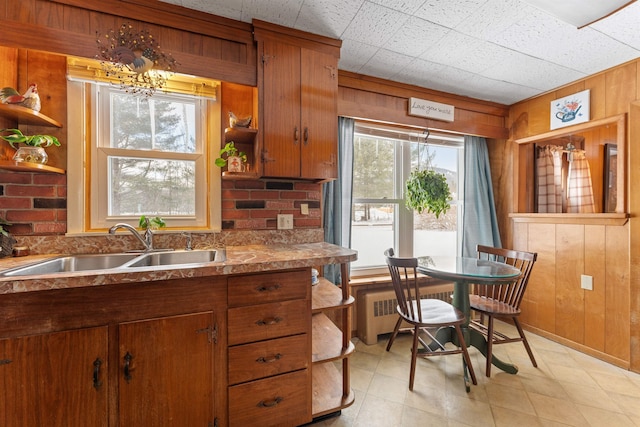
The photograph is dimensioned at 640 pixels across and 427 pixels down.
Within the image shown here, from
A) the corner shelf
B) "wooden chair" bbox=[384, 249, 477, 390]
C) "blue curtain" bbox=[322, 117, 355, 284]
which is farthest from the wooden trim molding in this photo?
the corner shelf

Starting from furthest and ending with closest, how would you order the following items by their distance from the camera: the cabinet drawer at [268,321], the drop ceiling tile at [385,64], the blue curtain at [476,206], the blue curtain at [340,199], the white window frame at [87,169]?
the blue curtain at [476,206] → the blue curtain at [340,199] → the drop ceiling tile at [385,64] → the white window frame at [87,169] → the cabinet drawer at [268,321]

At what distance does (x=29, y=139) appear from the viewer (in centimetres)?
146

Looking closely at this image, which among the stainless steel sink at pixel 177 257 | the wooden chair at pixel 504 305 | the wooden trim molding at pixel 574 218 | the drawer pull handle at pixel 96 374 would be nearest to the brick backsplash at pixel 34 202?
the stainless steel sink at pixel 177 257

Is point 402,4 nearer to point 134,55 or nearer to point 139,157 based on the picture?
point 134,55

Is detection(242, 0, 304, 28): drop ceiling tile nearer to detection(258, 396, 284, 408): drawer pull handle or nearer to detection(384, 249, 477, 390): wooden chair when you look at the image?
detection(384, 249, 477, 390): wooden chair

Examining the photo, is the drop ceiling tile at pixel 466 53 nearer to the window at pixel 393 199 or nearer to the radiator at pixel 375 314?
the window at pixel 393 199

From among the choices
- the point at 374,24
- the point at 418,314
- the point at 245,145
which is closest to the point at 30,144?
the point at 245,145

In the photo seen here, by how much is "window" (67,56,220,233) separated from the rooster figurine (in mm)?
177

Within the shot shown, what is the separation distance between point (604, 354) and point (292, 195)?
298 cm

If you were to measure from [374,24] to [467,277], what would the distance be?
6.08 feet

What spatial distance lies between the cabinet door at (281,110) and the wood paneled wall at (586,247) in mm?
2622

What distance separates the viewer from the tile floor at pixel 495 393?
1.66 metres

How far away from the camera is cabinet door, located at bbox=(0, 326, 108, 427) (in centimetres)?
108

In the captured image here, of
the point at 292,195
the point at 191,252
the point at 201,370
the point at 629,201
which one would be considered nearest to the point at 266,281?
the point at 201,370
